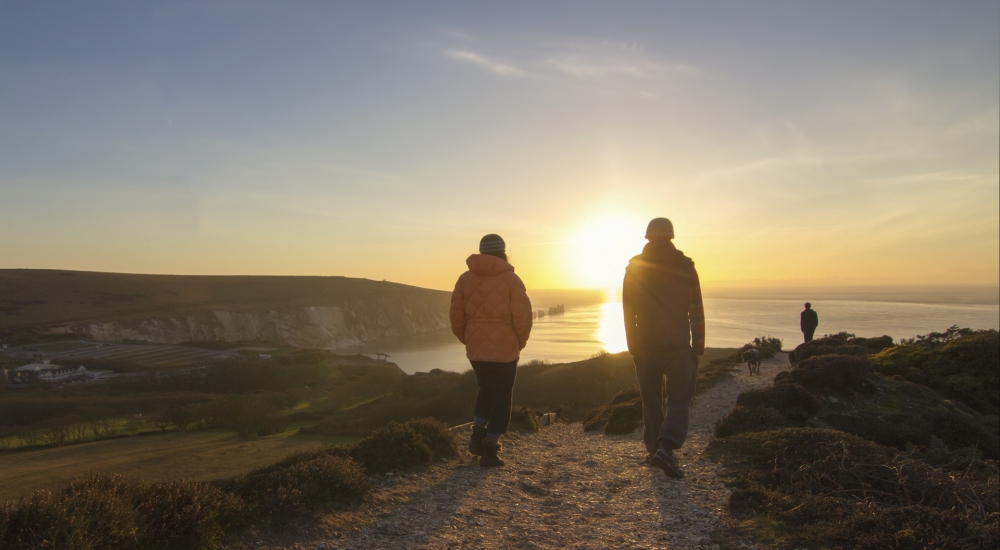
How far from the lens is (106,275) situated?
93.0 metres

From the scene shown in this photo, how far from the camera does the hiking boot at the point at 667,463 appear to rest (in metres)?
5.09

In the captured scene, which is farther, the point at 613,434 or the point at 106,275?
the point at 106,275

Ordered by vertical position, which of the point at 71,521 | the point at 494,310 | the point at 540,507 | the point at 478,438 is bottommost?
the point at 540,507

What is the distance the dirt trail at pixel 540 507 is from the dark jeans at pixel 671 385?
404 mm

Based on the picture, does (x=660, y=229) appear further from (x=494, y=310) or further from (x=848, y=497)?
(x=848, y=497)

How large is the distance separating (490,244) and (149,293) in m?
102

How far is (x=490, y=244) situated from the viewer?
527cm

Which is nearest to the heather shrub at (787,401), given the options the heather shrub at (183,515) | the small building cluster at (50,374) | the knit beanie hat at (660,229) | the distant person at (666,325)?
the distant person at (666,325)

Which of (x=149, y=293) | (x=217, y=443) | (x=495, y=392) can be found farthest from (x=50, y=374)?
(x=149, y=293)

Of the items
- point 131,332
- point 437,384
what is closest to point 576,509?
point 437,384

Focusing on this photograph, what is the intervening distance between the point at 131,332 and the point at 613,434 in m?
75.6

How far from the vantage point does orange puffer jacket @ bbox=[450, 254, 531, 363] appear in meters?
5.07

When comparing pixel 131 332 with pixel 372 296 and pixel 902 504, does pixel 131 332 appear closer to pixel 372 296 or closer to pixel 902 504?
pixel 372 296

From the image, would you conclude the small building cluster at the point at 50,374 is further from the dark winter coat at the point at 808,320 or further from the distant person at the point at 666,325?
the dark winter coat at the point at 808,320
